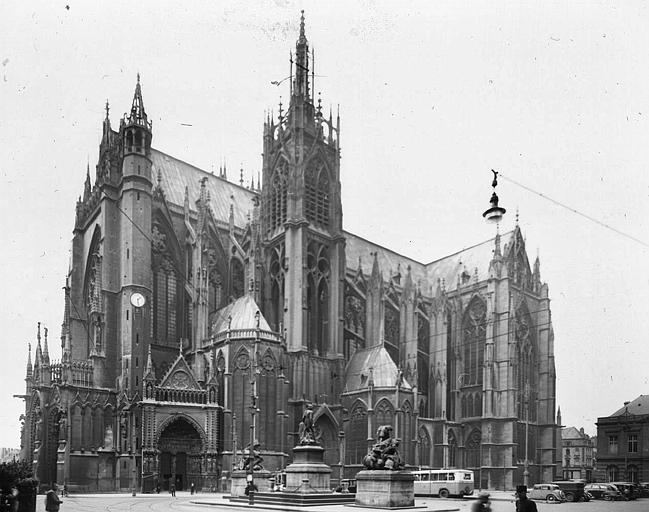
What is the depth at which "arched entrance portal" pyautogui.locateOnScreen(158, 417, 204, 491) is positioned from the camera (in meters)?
Result: 46.9

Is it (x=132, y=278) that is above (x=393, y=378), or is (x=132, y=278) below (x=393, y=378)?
above

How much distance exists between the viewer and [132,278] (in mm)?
49406

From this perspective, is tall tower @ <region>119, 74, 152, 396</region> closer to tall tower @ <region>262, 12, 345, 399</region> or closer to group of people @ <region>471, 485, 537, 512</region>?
tall tower @ <region>262, 12, 345, 399</region>

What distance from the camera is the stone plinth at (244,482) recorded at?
3562 centimetres

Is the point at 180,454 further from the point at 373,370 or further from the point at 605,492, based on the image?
the point at 605,492

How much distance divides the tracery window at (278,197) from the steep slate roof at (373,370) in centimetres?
1203

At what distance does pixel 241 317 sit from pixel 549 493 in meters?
22.3

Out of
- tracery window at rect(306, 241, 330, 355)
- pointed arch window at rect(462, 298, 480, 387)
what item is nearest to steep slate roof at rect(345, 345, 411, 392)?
tracery window at rect(306, 241, 330, 355)

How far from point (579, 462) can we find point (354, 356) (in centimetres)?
7546

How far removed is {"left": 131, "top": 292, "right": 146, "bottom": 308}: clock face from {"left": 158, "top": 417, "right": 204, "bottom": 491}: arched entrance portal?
7.86 metres

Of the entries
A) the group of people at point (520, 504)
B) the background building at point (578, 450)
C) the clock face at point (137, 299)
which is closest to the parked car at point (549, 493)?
the clock face at point (137, 299)

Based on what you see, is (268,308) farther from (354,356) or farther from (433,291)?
(433,291)

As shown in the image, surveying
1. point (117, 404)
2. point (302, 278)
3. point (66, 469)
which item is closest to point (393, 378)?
point (302, 278)

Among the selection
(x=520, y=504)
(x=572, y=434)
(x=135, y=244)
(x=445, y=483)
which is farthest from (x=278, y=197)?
(x=572, y=434)
